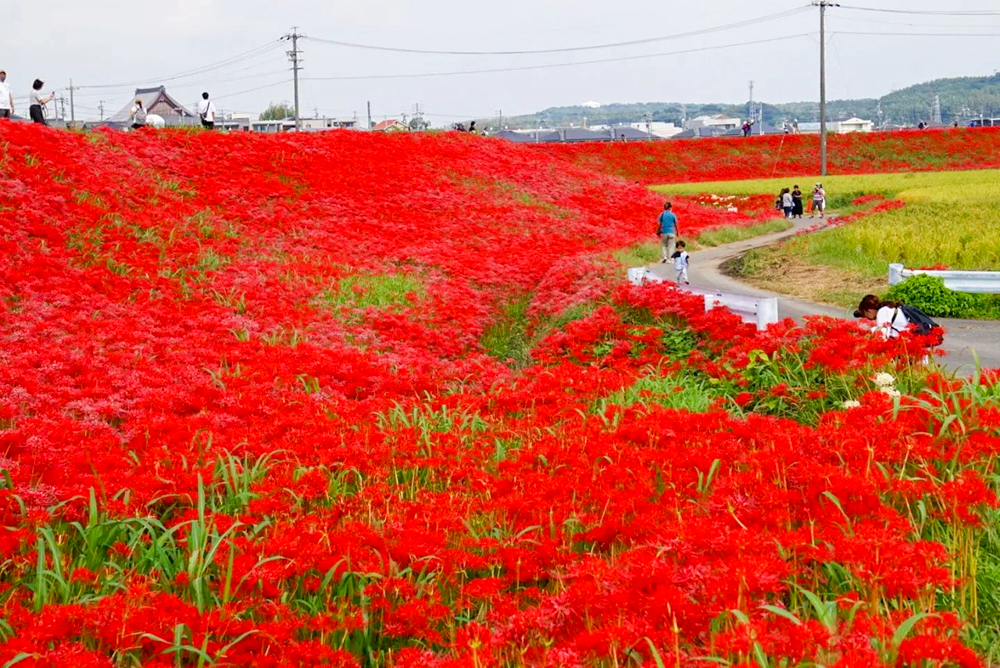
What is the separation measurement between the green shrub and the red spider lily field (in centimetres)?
399

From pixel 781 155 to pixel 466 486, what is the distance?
63.3 m

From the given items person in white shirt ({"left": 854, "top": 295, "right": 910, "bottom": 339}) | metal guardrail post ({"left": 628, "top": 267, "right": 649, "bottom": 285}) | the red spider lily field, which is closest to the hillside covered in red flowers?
metal guardrail post ({"left": 628, "top": 267, "right": 649, "bottom": 285})

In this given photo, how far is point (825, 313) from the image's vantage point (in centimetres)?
1544

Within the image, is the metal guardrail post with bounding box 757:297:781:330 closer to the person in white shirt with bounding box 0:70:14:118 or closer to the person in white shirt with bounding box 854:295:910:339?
the person in white shirt with bounding box 854:295:910:339

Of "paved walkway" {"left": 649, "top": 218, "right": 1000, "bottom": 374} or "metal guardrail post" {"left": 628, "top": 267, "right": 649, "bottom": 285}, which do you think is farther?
"metal guardrail post" {"left": 628, "top": 267, "right": 649, "bottom": 285}

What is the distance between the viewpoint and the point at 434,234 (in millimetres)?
25141

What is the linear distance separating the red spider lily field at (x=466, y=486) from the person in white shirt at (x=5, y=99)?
10255 millimetres

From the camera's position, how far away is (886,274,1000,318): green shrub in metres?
15.4

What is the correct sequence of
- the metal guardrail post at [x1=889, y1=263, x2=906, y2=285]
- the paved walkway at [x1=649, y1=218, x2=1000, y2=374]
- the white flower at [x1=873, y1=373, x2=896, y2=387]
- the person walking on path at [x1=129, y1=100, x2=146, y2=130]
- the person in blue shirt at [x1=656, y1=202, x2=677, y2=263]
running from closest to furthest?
the white flower at [x1=873, y1=373, x2=896, y2=387] → the paved walkway at [x1=649, y1=218, x2=1000, y2=374] → the metal guardrail post at [x1=889, y1=263, x2=906, y2=285] → the person in blue shirt at [x1=656, y1=202, x2=677, y2=263] → the person walking on path at [x1=129, y1=100, x2=146, y2=130]

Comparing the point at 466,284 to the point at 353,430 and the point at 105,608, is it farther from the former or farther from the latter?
the point at 105,608

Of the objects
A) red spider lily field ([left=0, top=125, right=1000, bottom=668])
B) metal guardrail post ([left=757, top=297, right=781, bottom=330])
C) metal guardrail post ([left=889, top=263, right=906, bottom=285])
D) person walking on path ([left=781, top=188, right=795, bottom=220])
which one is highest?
person walking on path ([left=781, top=188, right=795, bottom=220])

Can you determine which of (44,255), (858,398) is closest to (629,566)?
(858,398)

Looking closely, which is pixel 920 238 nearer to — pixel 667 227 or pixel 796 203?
pixel 667 227

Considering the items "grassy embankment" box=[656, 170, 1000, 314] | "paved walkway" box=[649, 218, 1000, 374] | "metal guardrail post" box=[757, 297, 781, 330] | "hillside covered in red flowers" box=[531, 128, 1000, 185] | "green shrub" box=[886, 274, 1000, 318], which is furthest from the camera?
"hillside covered in red flowers" box=[531, 128, 1000, 185]
